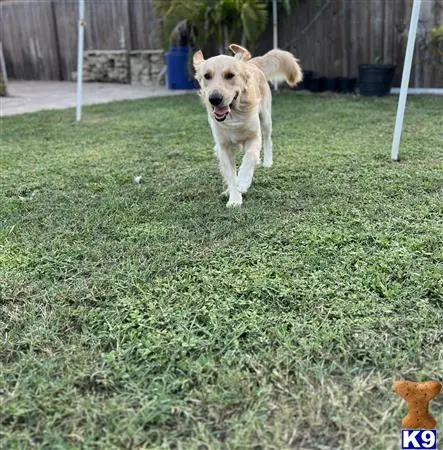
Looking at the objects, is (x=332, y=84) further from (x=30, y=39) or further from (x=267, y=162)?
(x=30, y=39)

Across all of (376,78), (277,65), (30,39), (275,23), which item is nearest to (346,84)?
(376,78)

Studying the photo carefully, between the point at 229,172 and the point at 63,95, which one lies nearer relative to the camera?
the point at 229,172

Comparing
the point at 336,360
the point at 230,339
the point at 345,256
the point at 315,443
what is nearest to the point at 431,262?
the point at 345,256

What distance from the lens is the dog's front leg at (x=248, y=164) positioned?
11.3ft

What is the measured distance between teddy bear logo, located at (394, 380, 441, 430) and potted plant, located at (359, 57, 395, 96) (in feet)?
25.0

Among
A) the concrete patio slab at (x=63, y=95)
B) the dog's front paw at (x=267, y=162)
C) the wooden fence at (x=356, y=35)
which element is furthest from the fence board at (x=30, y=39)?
the dog's front paw at (x=267, y=162)

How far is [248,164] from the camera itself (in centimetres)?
351

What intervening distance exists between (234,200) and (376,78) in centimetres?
597

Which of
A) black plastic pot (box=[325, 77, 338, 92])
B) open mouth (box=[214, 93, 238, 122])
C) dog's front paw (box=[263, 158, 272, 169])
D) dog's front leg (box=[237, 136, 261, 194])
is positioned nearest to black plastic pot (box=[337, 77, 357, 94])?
black plastic pot (box=[325, 77, 338, 92])

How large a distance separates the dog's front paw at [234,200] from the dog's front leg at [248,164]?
0.05 meters

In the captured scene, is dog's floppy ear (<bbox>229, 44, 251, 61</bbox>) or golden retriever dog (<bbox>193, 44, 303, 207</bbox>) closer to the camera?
golden retriever dog (<bbox>193, 44, 303, 207</bbox>)

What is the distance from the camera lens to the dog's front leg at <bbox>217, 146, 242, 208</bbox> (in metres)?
3.44

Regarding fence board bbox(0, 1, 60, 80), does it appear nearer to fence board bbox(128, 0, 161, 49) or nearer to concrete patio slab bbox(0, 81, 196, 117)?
concrete patio slab bbox(0, 81, 196, 117)

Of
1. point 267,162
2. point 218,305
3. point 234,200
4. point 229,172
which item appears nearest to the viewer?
point 218,305
